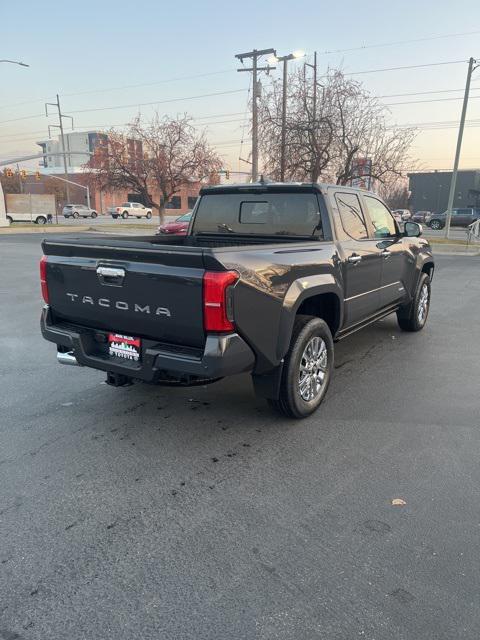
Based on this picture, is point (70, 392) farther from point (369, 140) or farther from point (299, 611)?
point (369, 140)

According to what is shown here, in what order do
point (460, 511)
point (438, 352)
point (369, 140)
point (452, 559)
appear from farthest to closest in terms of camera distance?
point (369, 140), point (438, 352), point (460, 511), point (452, 559)

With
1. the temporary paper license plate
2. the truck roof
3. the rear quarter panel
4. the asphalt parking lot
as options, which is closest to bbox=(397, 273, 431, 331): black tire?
the asphalt parking lot

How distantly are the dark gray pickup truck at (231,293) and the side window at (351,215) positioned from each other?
0.02m

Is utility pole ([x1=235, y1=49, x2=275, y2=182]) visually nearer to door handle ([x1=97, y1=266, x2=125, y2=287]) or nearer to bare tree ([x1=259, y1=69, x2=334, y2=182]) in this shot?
bare tree ([x1=259, y1=69, x2=334, y2=182])

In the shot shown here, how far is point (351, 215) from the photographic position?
5.04 meters

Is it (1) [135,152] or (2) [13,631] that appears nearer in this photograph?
(2) [13,631]

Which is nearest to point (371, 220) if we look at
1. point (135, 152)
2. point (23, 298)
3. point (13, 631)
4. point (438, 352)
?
point (438, 352)

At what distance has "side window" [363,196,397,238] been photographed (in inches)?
220

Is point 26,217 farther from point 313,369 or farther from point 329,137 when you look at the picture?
point 313,369

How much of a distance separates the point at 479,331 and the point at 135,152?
33195mm

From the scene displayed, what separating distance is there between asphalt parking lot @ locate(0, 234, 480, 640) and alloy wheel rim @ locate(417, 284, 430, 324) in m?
2.22

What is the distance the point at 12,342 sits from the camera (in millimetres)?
6617

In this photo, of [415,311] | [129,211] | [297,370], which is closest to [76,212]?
[129,211]

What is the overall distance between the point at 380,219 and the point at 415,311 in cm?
176
